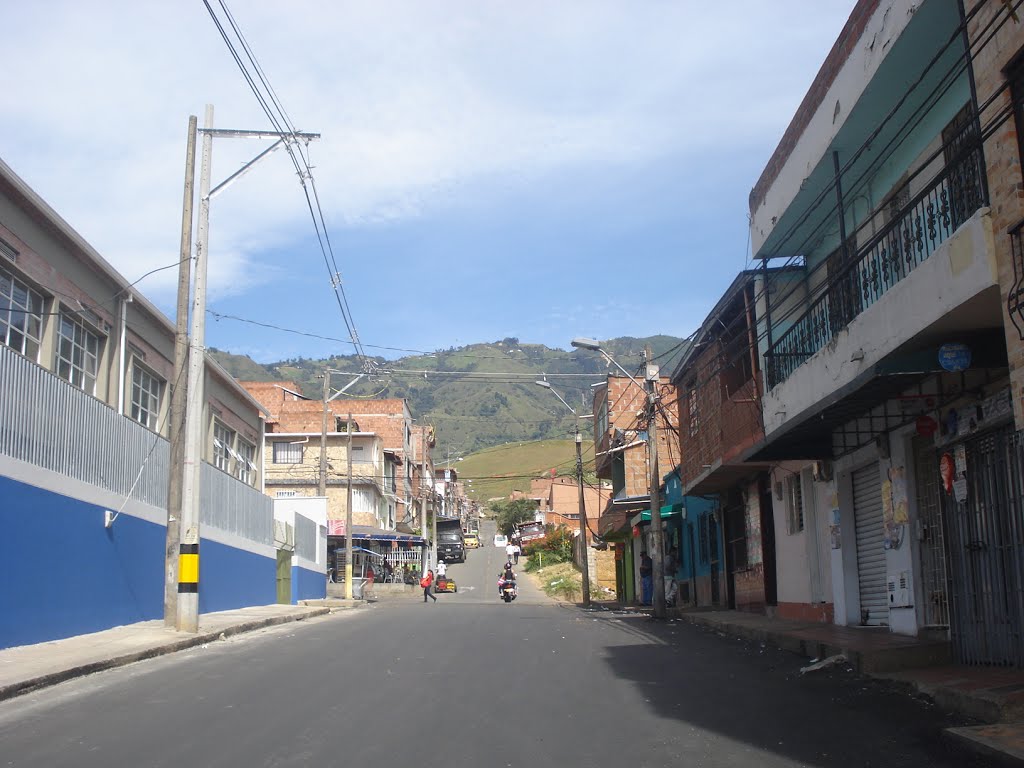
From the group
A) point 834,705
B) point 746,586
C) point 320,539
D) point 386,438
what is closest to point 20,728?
point 834,705

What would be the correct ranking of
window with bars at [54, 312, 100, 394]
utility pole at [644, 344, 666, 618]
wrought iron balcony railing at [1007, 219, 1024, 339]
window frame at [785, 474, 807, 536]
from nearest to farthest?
wrought iron balcony railing at [1007, 219, 1024, 339] → window with bars at [54, 312, 100, 394] → window frame at [785, 474, 807, 536] → utility pole at [644, 344, 666, 618]

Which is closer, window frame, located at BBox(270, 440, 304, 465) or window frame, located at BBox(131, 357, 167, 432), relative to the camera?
window frame, located at BBox(131, 357, 167, 432)

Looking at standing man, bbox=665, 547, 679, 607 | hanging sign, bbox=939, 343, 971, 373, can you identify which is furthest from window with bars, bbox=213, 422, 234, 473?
hanging sign, bbox=939, 343, 971, 373

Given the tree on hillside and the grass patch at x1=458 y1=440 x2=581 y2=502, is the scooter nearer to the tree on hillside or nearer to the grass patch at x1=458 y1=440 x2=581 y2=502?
the tree on hillside

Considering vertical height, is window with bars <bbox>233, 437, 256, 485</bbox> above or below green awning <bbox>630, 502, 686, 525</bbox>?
above

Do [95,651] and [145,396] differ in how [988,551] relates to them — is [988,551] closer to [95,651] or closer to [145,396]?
[95,651]

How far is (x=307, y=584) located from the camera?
40844mm

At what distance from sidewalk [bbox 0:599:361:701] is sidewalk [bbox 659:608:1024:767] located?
8950mm

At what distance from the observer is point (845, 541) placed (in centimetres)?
1703

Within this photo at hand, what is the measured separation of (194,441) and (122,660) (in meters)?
5.62

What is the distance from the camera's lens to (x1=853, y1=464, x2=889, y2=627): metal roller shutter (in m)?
→ 15.9

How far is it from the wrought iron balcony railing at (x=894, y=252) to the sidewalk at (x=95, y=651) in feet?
34.1

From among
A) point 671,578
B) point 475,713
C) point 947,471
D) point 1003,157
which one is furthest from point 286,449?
point 1003,157

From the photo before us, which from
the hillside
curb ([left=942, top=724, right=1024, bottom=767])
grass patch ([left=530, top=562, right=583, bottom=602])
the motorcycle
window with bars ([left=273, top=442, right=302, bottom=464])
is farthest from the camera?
the hillside
